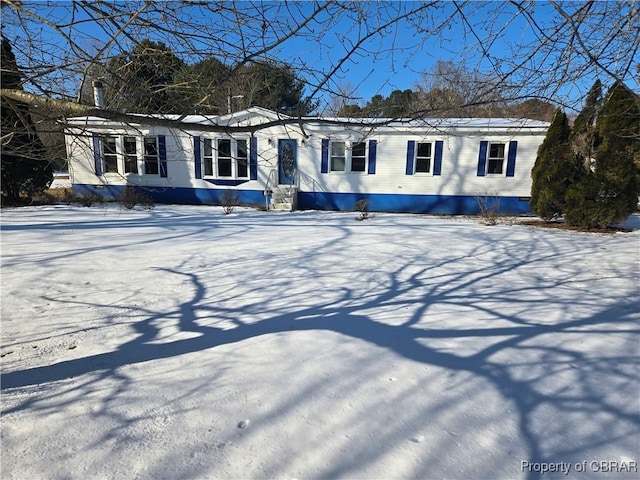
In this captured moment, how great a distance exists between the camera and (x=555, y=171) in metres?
8.66

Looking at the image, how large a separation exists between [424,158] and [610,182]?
556 cm

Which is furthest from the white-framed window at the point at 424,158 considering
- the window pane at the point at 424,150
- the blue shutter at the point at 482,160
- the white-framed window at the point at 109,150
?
the white-framed window at the point at 109,150

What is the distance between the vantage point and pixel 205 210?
11.6 meters

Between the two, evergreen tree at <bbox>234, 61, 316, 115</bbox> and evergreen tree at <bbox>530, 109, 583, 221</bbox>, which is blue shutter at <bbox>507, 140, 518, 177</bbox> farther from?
evergreen tree at <bbox>234, 61, 316, 115</bbox>

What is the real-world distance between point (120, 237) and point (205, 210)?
5089 mm

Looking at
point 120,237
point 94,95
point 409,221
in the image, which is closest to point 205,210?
point 120,237

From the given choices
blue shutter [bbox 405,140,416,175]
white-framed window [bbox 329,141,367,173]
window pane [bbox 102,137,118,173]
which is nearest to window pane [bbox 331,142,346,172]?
white-framed window [bbox 329,141,367,173]

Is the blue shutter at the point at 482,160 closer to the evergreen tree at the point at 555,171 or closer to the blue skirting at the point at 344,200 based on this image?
the blue skirting at the point at 344,200

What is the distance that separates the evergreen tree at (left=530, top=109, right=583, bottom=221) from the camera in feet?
28.1

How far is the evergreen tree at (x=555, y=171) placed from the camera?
8578 mm

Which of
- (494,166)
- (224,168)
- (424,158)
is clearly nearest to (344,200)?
(424,158)

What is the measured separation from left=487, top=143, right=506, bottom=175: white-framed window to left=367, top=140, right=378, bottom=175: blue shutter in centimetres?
390

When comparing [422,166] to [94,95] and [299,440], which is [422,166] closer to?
[94,95]

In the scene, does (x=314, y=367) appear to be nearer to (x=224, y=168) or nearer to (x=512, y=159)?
(x=224, y=168)
